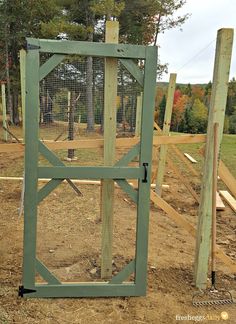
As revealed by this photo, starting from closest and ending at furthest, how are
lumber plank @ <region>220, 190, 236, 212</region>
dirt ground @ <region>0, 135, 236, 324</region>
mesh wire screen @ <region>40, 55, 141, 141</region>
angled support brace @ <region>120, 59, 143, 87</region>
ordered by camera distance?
1. angled support brace @ <region>120, 59, 143, 87</region>
2. dirt ground @ <region>0, 135, 236, 324</region>
3. mesh wire screen @ <region>40, 55, 141, 141</region>
4. lumber plank @ <region>220, 190, 236, 212</region>

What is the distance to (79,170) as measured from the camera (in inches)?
130

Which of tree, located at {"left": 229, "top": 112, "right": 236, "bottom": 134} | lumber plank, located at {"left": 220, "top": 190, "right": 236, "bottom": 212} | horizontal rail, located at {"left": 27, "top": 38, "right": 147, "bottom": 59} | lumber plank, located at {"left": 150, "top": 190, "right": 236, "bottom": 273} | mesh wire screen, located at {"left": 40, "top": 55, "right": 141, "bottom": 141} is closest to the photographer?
horizontal rail, located at {"left": 27, "top": 38, "right": 147, "bottom": 59}

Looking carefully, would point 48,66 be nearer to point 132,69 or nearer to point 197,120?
point 132,69

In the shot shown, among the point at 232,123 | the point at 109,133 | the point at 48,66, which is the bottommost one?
the point at 232,123

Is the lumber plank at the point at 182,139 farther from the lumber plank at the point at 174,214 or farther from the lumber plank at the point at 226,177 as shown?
the lumber plank at the point at 174,214

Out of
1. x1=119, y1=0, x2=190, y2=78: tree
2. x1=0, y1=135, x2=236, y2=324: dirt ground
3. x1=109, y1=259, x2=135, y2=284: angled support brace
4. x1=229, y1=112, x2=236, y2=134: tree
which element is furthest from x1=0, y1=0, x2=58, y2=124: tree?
x1=229, y1=112, x2=236, y2=134: tree

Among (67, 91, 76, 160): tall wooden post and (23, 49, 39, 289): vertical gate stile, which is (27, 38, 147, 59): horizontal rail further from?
(67, 91, 76, 160): tall wooden post

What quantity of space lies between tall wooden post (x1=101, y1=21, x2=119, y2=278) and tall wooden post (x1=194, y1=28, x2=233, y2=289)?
0.88 meters

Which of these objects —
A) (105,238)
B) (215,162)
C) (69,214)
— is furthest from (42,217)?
(215,162)

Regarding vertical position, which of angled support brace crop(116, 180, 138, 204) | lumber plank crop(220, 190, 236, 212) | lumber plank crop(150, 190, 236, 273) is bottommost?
lumber plank crop(220, 190, 236, 212)

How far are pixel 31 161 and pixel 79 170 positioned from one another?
1.37ft

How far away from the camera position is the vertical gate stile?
3154mm

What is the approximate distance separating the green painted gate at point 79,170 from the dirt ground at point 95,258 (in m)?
0.12

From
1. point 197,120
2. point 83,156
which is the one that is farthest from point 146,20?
point 197,120
